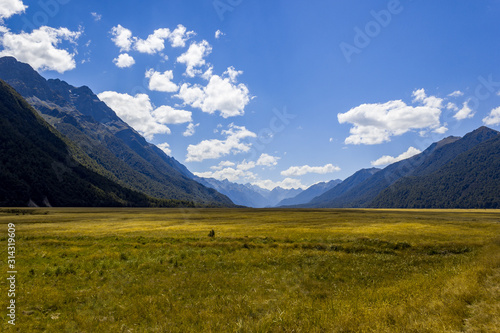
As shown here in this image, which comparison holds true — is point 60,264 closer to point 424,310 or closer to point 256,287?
point 256,287

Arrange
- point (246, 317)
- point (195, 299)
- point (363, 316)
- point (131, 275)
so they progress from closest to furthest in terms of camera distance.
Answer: point (363, 316) < point (246, 317) < point (195, 299) < point (131, 275)

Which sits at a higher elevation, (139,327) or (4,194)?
(4,194)

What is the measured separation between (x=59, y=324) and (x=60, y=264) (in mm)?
13432

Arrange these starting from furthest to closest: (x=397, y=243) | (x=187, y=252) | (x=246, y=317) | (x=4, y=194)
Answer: (x=4, y=194), (x=397, y=243), (x=187, y=252), (x=246, y=317)

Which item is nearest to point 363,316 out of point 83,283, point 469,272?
point 469,272

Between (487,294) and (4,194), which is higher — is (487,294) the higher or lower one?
the lower one

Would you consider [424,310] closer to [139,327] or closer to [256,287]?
[256,287]

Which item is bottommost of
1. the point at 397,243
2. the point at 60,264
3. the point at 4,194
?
the point at 397,243

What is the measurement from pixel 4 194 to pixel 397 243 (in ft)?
788

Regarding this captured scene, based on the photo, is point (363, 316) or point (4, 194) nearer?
point (363, 316)

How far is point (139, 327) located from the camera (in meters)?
12.5

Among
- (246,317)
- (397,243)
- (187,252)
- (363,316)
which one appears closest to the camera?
(363,316)

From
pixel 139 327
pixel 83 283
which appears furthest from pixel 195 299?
pixel 83 283

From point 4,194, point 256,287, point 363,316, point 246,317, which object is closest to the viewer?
point 363,316
